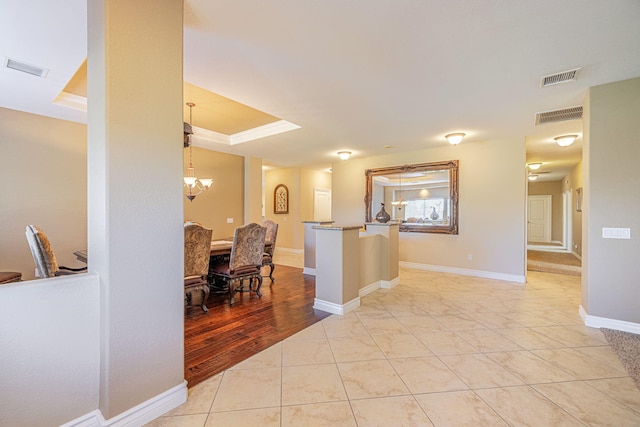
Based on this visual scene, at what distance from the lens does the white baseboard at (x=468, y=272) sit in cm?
470

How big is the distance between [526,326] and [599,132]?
85.2 inches

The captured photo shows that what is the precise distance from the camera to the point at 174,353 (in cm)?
164

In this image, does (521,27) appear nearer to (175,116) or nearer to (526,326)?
(175,116)

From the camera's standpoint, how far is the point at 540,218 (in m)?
10.4

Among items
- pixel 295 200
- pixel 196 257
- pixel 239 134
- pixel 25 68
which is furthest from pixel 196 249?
pixel 295 200

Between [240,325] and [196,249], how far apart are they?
99cm

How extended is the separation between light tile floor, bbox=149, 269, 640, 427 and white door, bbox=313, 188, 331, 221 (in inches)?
216

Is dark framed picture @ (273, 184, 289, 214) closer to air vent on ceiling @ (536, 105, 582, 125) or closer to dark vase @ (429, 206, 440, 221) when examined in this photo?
dark vase @ (429, 206, 440, 221)

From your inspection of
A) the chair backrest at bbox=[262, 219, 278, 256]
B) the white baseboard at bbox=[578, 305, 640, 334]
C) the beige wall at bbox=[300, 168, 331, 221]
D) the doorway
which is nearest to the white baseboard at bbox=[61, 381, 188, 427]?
the chair backrest at bbox=[262, 219, 278, 256]

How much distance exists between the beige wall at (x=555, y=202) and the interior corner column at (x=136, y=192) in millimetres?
12595

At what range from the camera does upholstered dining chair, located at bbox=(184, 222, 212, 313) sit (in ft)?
9.83

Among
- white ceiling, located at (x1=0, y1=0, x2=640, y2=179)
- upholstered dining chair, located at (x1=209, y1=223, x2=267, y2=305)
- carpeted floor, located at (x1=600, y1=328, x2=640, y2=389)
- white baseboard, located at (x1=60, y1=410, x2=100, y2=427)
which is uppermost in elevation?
white ceiling, located at (x1=0, y1=0, x2=640, y2=179)

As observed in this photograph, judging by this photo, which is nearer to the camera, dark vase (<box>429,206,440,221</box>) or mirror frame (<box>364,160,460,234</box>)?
mirror frame (<box>364,160,460,234</box>)

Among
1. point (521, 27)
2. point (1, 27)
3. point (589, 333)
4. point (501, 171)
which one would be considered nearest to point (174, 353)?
point (1, 27)
